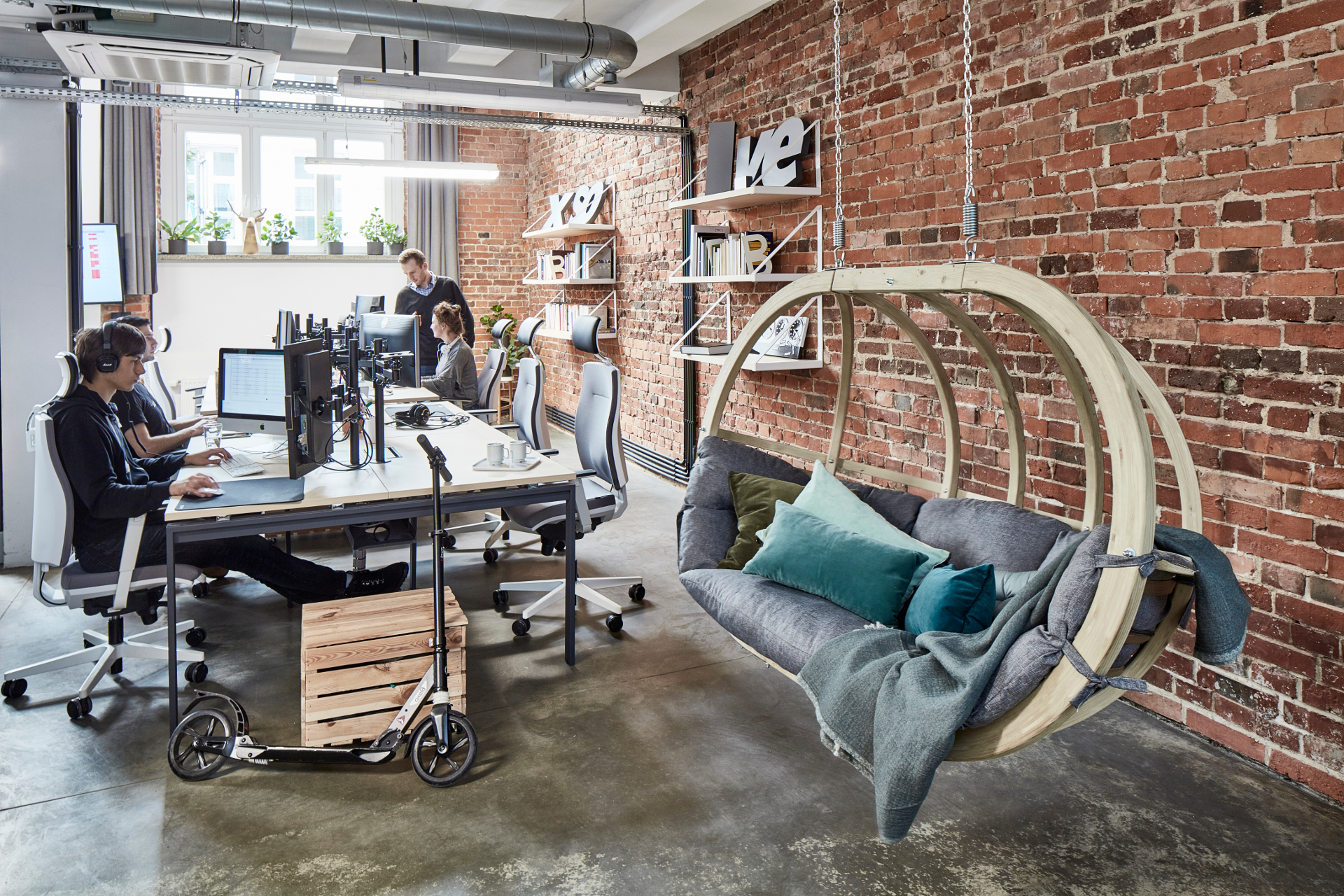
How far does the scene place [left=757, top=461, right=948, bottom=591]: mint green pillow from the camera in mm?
2992

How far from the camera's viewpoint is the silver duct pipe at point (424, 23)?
422 cm

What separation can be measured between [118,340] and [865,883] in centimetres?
320

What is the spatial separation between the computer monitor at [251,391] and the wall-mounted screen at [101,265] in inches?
142

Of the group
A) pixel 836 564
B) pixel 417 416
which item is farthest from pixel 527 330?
pixel 836 564

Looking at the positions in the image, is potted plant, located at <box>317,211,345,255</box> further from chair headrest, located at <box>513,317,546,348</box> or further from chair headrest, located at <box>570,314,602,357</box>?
chair headrest, located at <box>570,314,602,357</box>

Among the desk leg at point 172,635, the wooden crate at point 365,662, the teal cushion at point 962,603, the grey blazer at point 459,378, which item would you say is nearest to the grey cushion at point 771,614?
the teal cushion at point 962,603

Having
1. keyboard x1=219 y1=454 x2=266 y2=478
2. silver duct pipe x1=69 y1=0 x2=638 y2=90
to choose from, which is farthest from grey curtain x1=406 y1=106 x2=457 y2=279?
keyboard x1=219 y1=454 x2=266 y2=478

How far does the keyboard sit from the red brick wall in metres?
2.92

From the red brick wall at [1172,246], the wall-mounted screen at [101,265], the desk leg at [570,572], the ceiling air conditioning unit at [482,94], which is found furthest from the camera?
the wall-mounted screen at [101,265]

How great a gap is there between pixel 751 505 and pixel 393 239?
296 inches

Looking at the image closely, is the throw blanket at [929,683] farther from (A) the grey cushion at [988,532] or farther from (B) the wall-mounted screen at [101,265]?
(B) the wall-mounted screen at [101,265]

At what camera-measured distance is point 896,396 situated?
4590 mm

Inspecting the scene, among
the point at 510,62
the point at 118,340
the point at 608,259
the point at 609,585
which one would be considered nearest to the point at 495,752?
the point at 609,585

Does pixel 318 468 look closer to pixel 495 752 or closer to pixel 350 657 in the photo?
pixel 350 657
